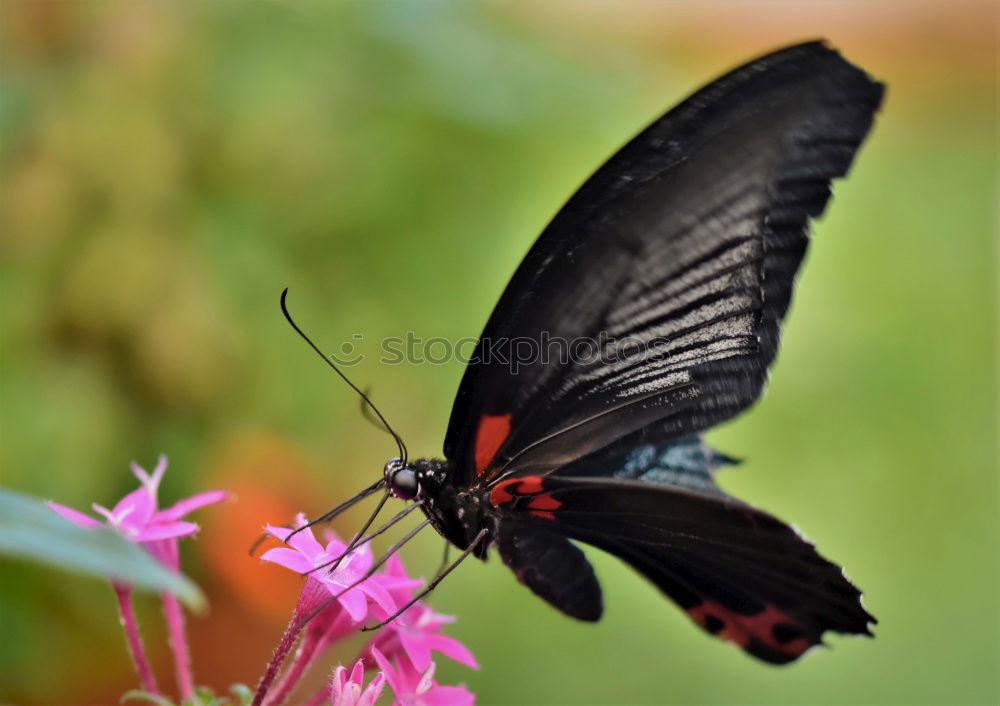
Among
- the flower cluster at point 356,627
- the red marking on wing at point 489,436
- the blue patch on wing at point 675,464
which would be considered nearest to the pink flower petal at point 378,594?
the flower cluster at point 356,627

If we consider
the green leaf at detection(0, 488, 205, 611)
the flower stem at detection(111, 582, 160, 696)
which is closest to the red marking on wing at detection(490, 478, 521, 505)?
the flower stem at detection(111, 582, 160, 696)

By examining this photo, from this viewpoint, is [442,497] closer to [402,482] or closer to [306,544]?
[402,482]

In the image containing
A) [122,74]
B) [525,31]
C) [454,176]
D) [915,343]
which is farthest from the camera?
[915,343]

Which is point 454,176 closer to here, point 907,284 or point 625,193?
point 625,193

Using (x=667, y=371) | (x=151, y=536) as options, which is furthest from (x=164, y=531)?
(x=667, y=371)

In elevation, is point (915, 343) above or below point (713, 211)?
above

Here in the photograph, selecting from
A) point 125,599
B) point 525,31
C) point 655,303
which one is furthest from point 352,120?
point 125,599
